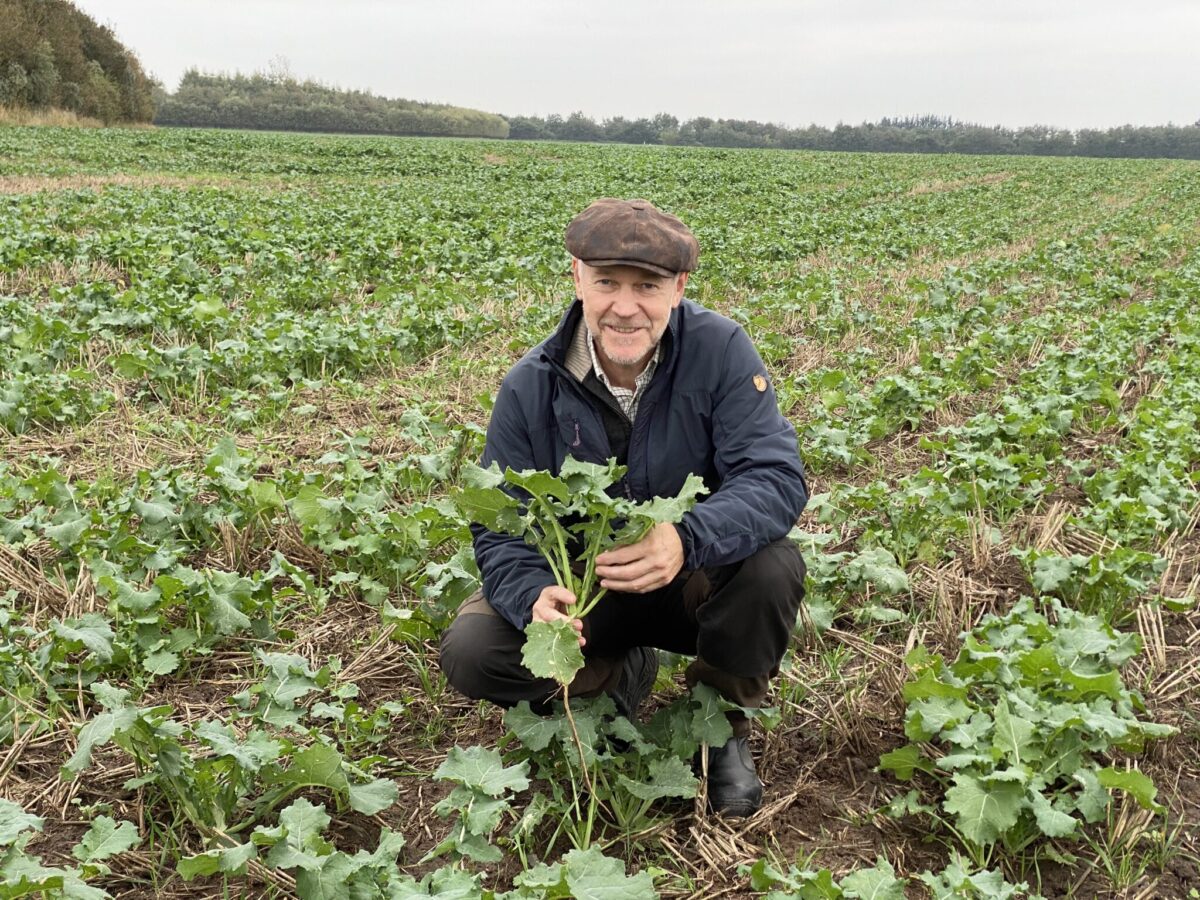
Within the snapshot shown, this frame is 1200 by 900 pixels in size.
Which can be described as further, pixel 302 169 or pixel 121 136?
pixel 121 136

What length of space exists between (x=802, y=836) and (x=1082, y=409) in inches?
170

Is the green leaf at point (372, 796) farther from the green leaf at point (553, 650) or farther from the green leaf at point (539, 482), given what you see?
the green leaf at point (539, 482)

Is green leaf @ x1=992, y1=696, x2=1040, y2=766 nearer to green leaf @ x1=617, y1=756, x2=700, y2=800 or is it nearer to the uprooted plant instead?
green leaf @ x1=617, y1=756, x2=700, y2=800

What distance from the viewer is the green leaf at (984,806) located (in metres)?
2.37

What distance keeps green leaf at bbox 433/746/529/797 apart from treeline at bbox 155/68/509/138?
7092cm

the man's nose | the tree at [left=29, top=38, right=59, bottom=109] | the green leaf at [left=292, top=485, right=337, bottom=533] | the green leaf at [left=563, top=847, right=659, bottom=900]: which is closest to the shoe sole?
the green leaf at [left=563, top=847, right=659, bottom=900]

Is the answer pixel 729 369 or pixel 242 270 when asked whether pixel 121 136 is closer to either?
pixel 242 270

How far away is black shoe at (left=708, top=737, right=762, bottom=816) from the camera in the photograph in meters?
2.80

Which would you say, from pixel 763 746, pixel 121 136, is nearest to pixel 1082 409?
pixel 763 746

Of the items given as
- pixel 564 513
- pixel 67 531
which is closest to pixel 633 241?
pixel 564 513

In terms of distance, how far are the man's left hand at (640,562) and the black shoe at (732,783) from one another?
0.70 m

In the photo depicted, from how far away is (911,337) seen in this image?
8.41 meters

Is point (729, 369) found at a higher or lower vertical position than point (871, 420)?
higher

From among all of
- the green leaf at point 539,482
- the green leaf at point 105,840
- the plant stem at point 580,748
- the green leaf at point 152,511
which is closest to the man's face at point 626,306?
the green leaf at point 539,482
